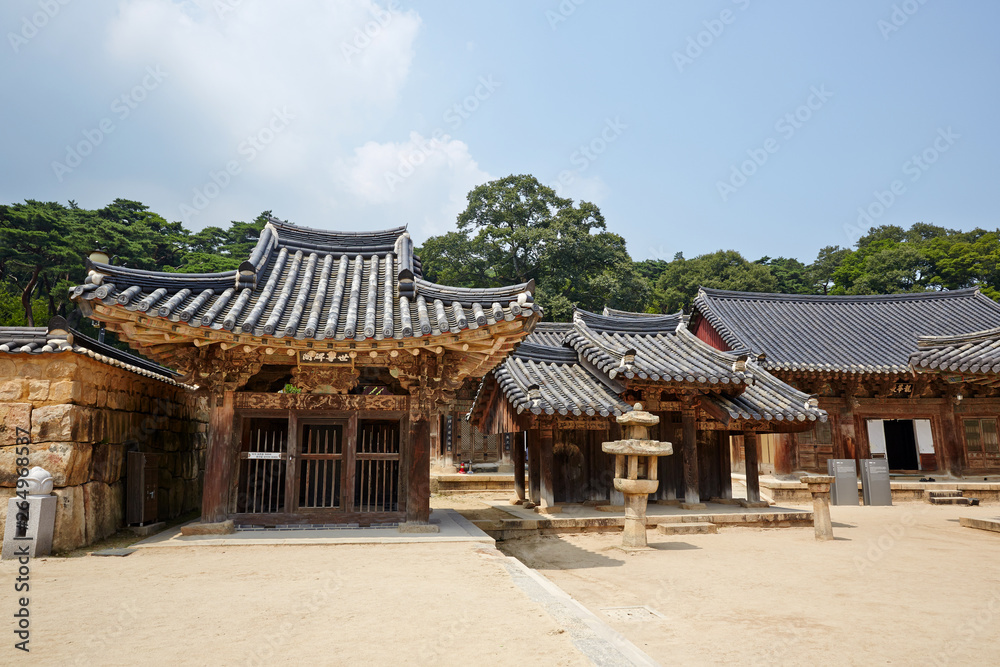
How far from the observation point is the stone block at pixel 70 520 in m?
8.14

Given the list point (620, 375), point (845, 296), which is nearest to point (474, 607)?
point (620, 375)

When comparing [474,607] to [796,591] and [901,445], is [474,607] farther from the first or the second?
[901,445]

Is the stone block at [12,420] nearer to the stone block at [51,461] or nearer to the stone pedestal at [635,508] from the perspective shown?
the stone block at [51,461]

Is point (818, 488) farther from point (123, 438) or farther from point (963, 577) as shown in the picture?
point (123, 438)

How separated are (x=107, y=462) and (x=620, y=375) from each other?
1016cm

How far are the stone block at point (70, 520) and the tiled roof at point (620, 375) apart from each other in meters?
7.81

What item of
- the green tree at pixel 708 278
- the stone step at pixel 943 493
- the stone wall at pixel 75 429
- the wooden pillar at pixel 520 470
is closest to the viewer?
the stone wall at pixel 75 429

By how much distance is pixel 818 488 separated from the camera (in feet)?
39.8

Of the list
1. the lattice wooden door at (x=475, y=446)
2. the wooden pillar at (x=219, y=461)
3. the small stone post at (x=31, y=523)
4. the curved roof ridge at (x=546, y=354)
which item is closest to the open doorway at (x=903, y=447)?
the curved roof ridge at (x=546, y=354)

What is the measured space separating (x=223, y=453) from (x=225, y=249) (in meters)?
38.0

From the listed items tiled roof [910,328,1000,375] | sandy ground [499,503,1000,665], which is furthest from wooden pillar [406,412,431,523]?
tiled roof [910,328,1000,375]

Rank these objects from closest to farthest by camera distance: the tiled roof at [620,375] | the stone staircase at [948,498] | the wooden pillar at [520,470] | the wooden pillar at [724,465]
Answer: the tiled roof at [620,375] < the wooden pillar at [724,465] < the wooden pillar at [520,470] < the stone staircase at [948,498]

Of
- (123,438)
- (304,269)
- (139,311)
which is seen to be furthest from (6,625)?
(304,269)

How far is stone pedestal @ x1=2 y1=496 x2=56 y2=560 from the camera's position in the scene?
7742mm
